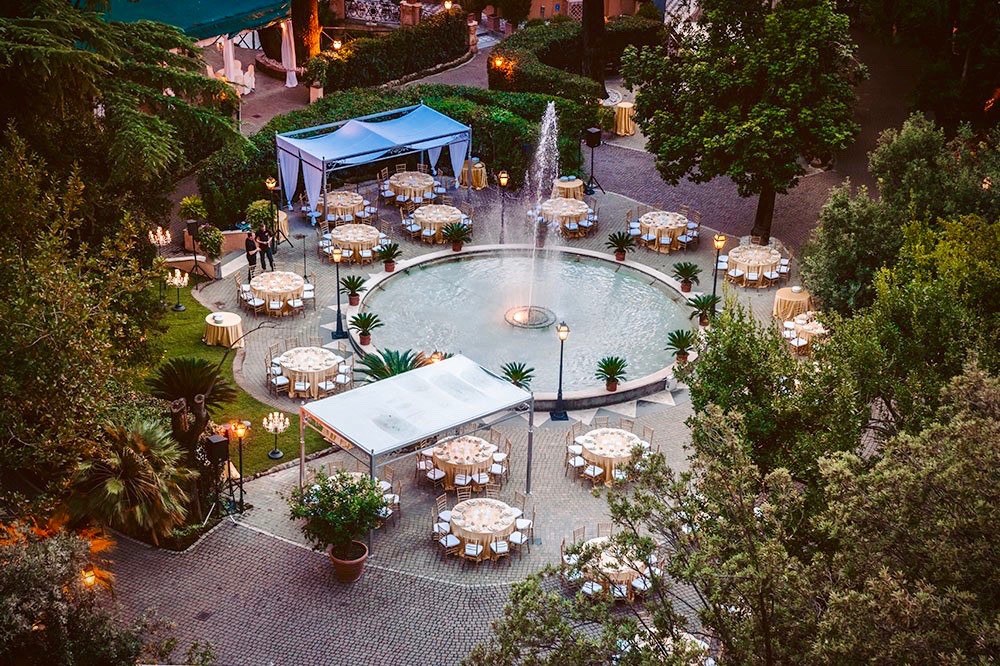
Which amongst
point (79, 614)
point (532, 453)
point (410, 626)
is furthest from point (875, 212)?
point (79, 614)

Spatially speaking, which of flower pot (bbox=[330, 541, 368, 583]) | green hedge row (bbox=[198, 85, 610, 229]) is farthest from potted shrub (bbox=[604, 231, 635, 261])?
flower pot (bbox=[330, 541, 368, 583])

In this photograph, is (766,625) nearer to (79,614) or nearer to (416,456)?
(79,614)

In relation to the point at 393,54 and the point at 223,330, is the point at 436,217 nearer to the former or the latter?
the point at 223,330

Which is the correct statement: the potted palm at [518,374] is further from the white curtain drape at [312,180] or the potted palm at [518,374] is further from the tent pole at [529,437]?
the white curtain drape at [312,180]

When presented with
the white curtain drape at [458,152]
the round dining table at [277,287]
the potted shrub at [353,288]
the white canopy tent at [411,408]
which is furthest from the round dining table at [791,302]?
the round dining table at [277,287]

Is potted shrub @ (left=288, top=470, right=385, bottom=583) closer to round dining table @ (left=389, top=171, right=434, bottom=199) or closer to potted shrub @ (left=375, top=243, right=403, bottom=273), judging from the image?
potted shrub @ (left=375, top=243, right=403, bottom=273)

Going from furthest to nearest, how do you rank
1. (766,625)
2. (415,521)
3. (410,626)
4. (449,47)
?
(449,47) → (415,521) → (410,626) → (766,625)
